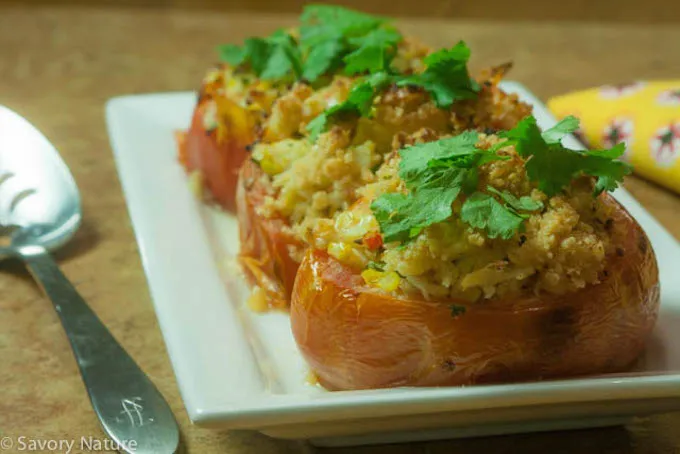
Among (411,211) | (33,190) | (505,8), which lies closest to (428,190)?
(411,211)

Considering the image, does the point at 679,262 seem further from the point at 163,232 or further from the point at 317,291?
the point at 163,232

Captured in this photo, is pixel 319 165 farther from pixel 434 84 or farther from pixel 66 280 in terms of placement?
pixel 66 280

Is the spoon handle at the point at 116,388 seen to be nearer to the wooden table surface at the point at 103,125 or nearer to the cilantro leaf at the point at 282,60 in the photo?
the wooden table surface at the point at 103,125

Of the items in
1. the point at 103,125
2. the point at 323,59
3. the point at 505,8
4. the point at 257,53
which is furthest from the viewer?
the point at 505,8

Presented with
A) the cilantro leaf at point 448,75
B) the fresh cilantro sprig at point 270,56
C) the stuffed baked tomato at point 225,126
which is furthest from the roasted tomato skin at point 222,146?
the cilantro leaf at point 448,75

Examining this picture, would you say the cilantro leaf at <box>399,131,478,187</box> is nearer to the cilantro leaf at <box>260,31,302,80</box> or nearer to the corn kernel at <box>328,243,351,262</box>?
the corn kernel at <box>328,243,351,262</box>

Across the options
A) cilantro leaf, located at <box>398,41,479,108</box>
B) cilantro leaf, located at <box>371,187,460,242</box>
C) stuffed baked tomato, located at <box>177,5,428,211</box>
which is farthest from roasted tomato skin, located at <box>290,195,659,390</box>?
stuffed baked tomato, located at <box>177,5,428,211</box>
